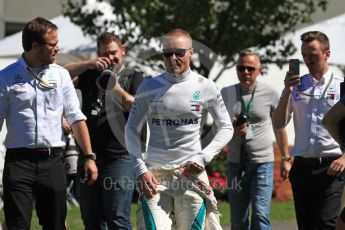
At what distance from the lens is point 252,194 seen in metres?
9.05

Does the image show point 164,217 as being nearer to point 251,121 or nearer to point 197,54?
point 251,121

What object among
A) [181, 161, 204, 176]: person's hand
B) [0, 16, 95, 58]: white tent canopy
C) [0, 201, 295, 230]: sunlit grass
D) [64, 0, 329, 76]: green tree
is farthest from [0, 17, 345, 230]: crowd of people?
[0, 16, 95, 58]: white tent canopy

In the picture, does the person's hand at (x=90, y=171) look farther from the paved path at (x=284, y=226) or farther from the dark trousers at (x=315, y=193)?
the paved path at (x=284, y=226)

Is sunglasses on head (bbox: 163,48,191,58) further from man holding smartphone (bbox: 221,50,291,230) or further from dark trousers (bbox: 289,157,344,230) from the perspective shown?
man holding smartphone (bbox: 221,50,291,230)

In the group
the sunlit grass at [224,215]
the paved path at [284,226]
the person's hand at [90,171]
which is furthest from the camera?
the sunlit grass at [224,215]

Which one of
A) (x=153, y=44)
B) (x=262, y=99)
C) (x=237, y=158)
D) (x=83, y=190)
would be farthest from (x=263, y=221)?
(x=153, y=44)

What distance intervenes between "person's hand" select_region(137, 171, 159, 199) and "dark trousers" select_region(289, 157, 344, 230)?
165 centimetres

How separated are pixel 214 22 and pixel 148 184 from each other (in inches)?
329

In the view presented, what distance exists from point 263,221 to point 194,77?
250 cm

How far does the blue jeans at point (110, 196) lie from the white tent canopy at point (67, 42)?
724 centimetres

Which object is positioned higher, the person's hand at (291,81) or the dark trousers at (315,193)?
the person's hand at (291,81)

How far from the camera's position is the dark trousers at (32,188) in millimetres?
6801

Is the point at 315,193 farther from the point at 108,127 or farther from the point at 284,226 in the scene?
the point at 284,226

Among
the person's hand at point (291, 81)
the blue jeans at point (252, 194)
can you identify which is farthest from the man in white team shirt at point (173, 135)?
the blue jeans at point (252, 194)
